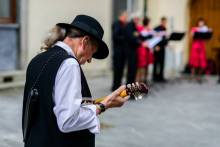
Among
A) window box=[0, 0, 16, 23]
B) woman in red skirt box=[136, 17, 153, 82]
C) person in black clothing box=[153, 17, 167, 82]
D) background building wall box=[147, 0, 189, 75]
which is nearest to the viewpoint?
window box=[0, 0, 16, 23]

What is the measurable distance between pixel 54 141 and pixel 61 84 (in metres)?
0.35

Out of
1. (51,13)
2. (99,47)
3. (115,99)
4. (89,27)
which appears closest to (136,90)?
(115,99)

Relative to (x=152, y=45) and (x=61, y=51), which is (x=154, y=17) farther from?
(x=61, y=51)

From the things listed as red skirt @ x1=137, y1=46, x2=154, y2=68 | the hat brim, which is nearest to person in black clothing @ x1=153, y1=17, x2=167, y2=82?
red skirt @ x1=137, y1=46, x2=154, y2=68

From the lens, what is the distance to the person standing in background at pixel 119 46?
41.4 feet

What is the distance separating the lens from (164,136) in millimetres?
8641

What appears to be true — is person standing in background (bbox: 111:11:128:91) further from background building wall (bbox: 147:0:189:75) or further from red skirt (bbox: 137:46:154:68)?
background building wall (bbox: 147:0:189:75)

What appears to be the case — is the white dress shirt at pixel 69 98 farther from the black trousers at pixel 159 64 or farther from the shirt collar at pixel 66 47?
the black trousers at pixel 159 64

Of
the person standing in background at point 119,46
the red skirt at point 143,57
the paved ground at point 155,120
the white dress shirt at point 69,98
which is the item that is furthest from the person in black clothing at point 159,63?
the white dress shirt at point 69,98

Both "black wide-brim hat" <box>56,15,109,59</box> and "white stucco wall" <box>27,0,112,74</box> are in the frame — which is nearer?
"black wide-brim hat" <box>56,15,109,59</box>

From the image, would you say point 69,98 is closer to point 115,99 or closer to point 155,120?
point 115,99

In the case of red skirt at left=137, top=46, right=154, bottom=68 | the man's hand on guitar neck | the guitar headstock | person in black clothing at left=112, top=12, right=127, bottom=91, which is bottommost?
red skirt at left=137, top=46, right=154, bottom=68

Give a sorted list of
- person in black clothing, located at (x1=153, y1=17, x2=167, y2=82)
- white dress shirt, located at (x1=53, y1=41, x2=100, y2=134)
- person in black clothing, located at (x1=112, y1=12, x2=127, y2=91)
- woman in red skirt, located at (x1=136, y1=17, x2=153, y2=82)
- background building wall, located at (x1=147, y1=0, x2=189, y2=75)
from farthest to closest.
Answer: background building wall, located at (x1=147, y1=0, x2=189, y2=75) < person in black clothing, located at (x1=153, y1=17, x2=167, y2=82) < woman in red skirt, located at (x1=136, y1=17, x2=153, y2=82) < person in black clothing, located at (x1=112, y1=12, x2=127, y2=91) < white dress shirt, located at (x1=53, y1=41, x2=100, y2=134)

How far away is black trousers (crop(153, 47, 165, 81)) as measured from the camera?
16469 mm
